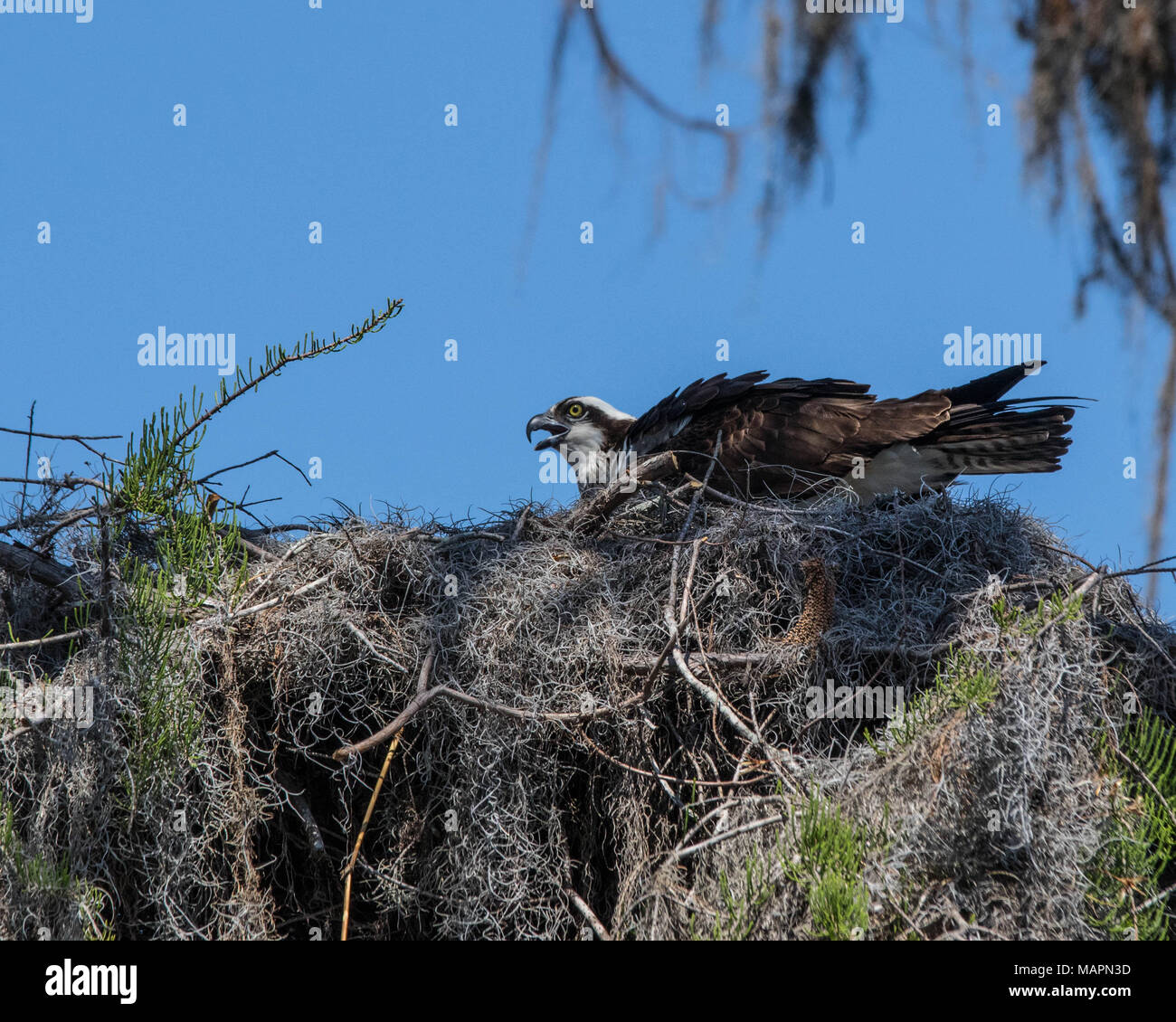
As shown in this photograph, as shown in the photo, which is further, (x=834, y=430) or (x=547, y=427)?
(x=547, y=427)

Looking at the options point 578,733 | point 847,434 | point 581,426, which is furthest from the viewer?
point 581,426

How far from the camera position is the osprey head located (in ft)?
21.3

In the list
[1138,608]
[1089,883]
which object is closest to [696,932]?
[1089,883]

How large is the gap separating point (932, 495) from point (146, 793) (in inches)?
118

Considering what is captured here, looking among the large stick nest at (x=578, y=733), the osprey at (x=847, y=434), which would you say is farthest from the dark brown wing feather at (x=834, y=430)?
the large stick nest at (x=578, y=733)

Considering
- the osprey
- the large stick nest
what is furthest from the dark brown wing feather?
the large stick nest

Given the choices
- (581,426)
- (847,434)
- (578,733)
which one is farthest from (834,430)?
(578,733)

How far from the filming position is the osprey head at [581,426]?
21.3 feet

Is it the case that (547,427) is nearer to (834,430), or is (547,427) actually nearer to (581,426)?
(581,426)

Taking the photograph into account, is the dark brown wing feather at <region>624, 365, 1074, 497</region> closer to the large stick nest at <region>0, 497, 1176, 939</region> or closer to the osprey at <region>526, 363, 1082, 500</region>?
the osprey at <region>526, 363, 1082, 500</region>

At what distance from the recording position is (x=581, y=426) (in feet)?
21.5

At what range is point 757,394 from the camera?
5.57m

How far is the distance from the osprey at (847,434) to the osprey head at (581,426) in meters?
0.69

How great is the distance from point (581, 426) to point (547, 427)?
19 centimetres
